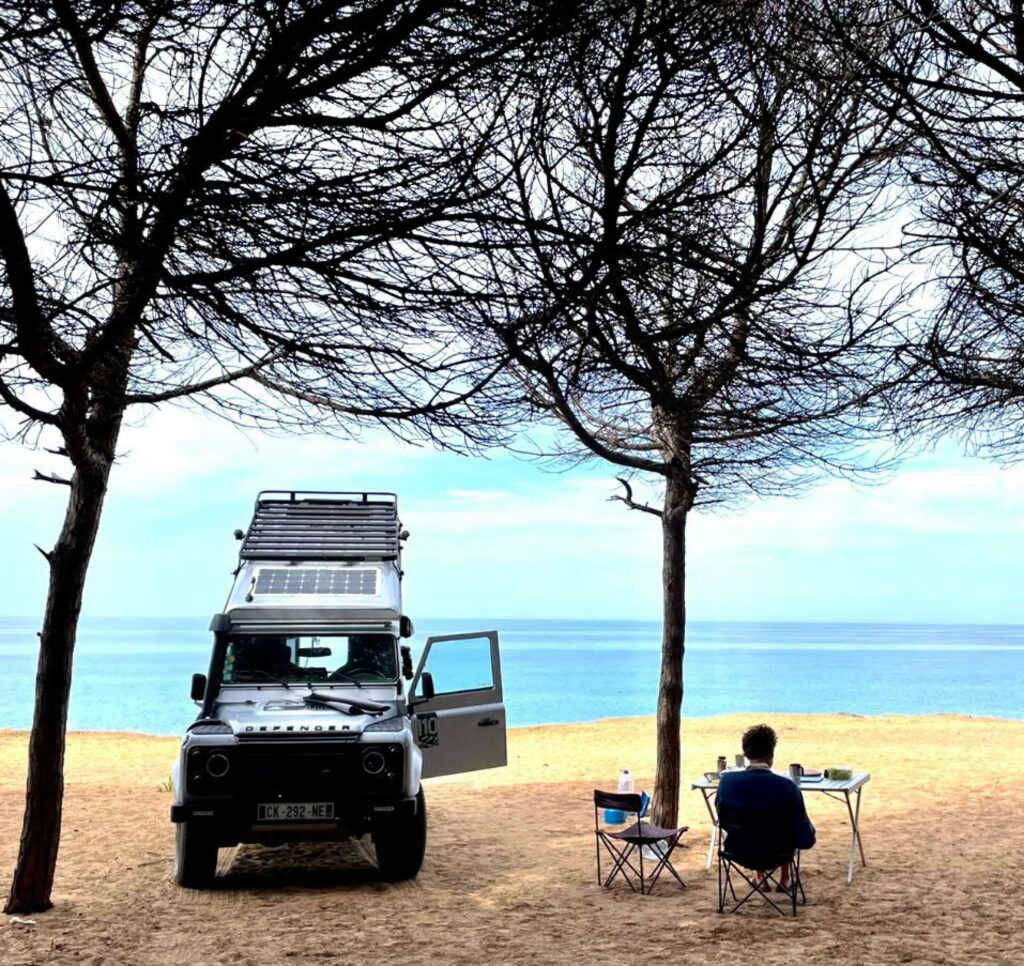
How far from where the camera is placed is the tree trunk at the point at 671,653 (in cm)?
1218

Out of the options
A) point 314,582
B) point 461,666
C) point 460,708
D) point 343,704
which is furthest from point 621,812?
point 314,582

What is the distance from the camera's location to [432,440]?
7.40 metres

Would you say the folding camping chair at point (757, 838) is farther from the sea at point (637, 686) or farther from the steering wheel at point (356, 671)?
the sea at point (637, 686)

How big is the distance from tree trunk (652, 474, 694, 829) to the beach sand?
1.81 ft

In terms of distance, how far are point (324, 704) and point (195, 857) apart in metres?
1.60

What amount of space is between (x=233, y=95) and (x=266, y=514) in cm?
720

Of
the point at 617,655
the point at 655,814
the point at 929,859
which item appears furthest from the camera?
the point at 617,655

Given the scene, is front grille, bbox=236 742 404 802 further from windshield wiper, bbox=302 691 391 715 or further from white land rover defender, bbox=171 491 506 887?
windshield wiper, bbox=302 691 391 715

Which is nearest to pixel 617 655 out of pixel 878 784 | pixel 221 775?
pixel 878 784

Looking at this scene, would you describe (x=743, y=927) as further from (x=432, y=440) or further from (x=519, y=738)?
(x=519, y=738)

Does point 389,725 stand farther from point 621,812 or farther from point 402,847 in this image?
point 621,812

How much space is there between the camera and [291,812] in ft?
32.1

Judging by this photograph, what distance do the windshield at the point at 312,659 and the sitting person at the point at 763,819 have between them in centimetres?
355

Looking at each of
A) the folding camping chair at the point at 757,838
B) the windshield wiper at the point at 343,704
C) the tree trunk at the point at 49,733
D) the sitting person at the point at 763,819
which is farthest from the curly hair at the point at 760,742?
the tree trunk at the point at 49,733
